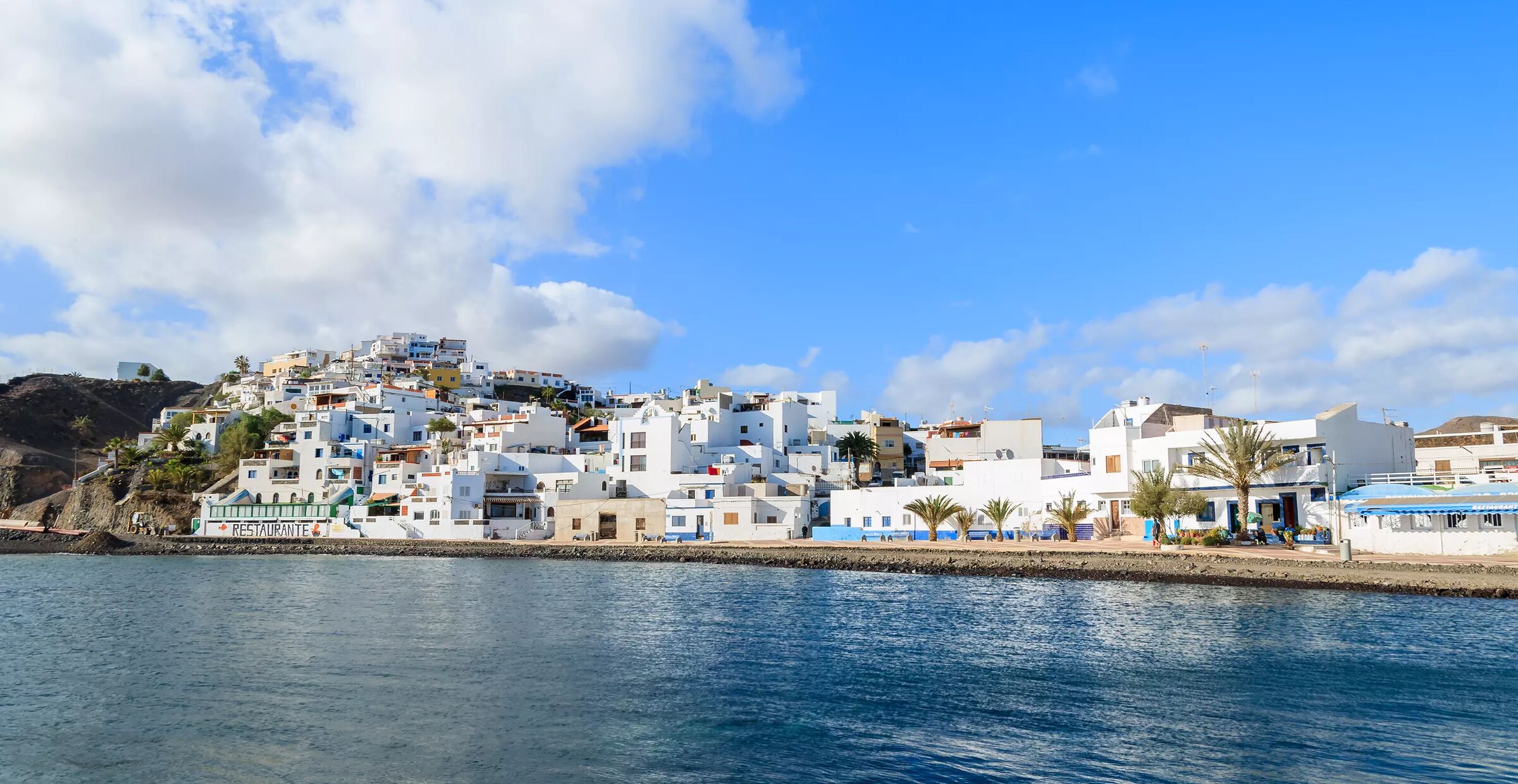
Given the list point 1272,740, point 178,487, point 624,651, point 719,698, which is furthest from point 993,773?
point 178,487

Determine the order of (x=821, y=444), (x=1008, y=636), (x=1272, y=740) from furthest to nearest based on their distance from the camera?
(x=821, y=444) → (x=1008, y=636) → (x=1272, y=740)

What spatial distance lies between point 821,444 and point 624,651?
60073 mm

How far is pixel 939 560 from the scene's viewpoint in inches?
2192

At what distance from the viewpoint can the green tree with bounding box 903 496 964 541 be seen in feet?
211

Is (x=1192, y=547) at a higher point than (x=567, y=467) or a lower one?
lower

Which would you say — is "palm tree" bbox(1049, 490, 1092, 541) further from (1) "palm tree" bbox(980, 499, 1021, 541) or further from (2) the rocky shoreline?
(2) the rocky shoreline

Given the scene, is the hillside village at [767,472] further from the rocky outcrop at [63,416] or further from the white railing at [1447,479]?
the rocky outcrop at [63,416]

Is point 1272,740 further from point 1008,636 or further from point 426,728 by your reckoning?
point 426,728

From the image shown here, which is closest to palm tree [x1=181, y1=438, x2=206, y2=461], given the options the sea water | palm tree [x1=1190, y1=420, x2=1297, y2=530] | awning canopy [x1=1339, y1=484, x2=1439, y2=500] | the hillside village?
the hillside village

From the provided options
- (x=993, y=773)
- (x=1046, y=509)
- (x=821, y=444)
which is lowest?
(x=993, y=773)

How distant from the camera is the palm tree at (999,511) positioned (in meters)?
61.8

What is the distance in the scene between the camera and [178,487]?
3861 inches

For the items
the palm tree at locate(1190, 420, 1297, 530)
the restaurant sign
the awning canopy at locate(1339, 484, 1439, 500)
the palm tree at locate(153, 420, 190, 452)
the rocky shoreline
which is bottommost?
the rocky shoreline

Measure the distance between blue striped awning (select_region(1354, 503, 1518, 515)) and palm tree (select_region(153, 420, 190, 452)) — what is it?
11056 centimetres
